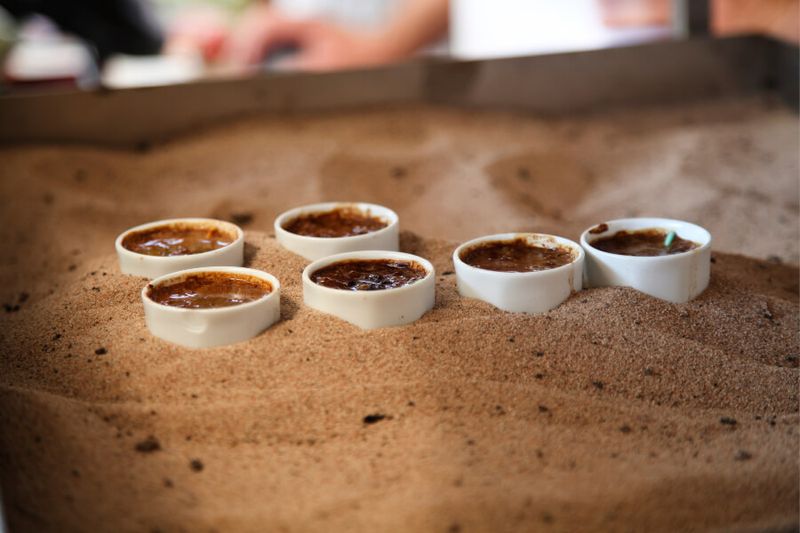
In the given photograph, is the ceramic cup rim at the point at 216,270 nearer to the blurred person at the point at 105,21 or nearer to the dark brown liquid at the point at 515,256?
the dark brown liquid at the point at 515,256

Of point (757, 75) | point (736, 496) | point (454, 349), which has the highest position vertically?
point (757, 75)

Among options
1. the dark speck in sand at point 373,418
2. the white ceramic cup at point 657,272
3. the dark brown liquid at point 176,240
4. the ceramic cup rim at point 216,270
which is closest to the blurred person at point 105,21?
the dark brown liquid at point 176,240

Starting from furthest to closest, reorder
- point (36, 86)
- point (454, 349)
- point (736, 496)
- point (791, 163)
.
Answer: point (36, 86) → point (791, 163) → point (454, 349) → point (736, 496)

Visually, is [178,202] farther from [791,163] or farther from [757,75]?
[757,75]

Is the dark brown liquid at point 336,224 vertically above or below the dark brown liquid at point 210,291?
above

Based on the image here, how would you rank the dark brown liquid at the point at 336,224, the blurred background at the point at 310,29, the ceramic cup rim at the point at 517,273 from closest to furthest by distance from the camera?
the ceramic cup rim at the point at 517,273
the dark brown liquid at the point at 336,224
the blurred background at the point at 310,29

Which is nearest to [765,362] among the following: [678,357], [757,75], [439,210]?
[678,357]

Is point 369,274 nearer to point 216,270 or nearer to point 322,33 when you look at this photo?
point 216,270

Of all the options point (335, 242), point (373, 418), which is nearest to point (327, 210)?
point (335, 242)
